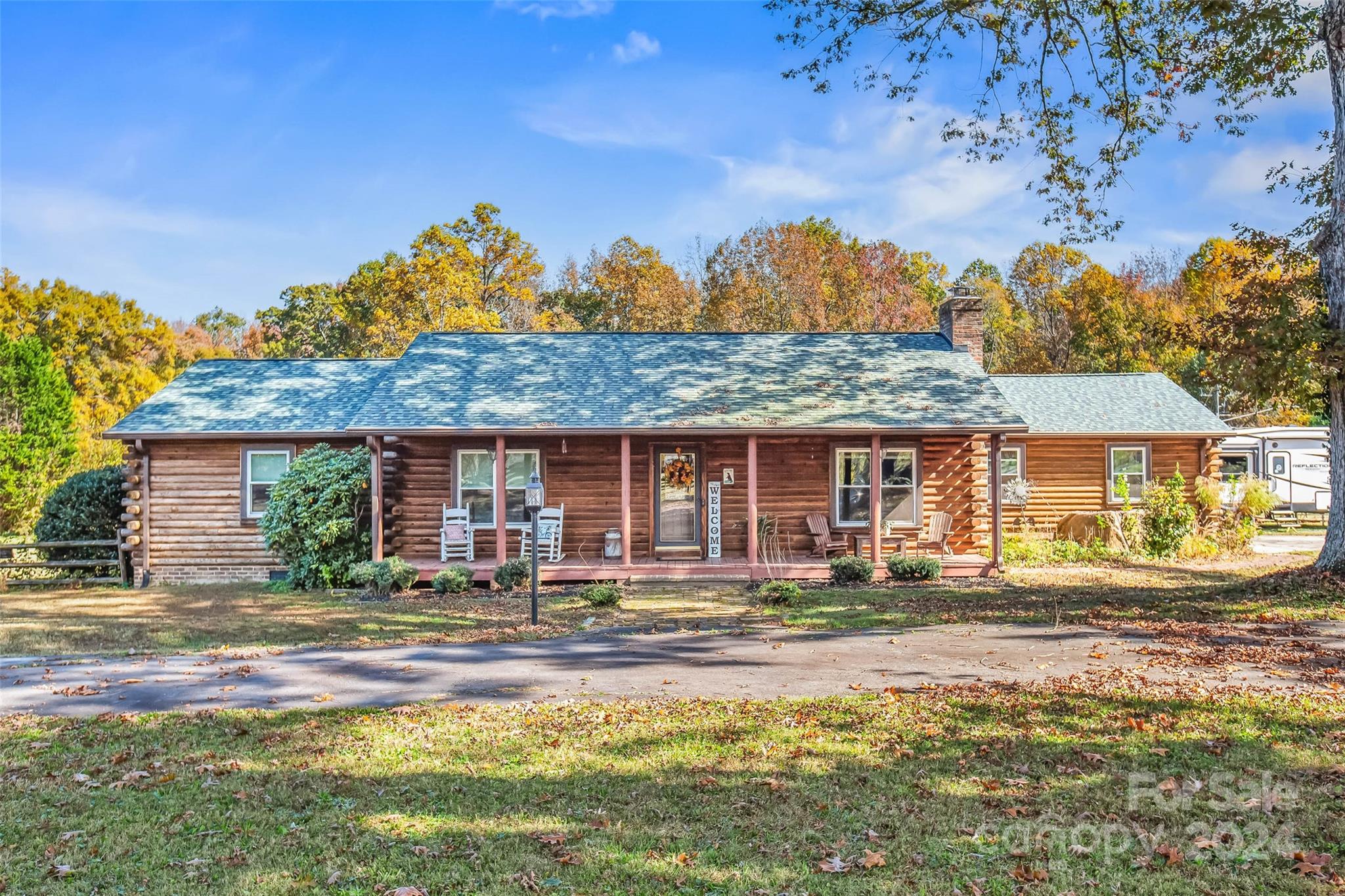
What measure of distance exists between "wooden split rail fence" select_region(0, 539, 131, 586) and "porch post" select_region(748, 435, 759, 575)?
527 inches

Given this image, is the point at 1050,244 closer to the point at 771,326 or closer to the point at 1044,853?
the point at 771,326

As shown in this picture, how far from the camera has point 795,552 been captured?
18.3 m

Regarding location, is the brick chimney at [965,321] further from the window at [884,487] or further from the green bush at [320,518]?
the green bush at [320,518]

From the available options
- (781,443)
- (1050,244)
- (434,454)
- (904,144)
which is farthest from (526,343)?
(1050,244)

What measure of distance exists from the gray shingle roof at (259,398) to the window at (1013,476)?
1623cm

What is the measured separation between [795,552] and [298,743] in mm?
12807

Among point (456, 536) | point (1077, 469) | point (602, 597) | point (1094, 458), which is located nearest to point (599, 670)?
point (602, 597)

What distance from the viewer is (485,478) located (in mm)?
18125

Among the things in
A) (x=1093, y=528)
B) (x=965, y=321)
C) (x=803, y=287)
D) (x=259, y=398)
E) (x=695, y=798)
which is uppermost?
(x=803, y=287)

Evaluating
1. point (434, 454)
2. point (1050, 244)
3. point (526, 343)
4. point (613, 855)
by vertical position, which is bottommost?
point (613, 855)

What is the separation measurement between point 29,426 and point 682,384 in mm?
16506

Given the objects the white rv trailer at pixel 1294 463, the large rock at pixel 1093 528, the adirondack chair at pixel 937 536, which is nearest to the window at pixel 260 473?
the adirondack chair at pixel 937 536

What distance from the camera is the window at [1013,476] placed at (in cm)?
2270

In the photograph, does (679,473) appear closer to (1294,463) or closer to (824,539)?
(824,539)
